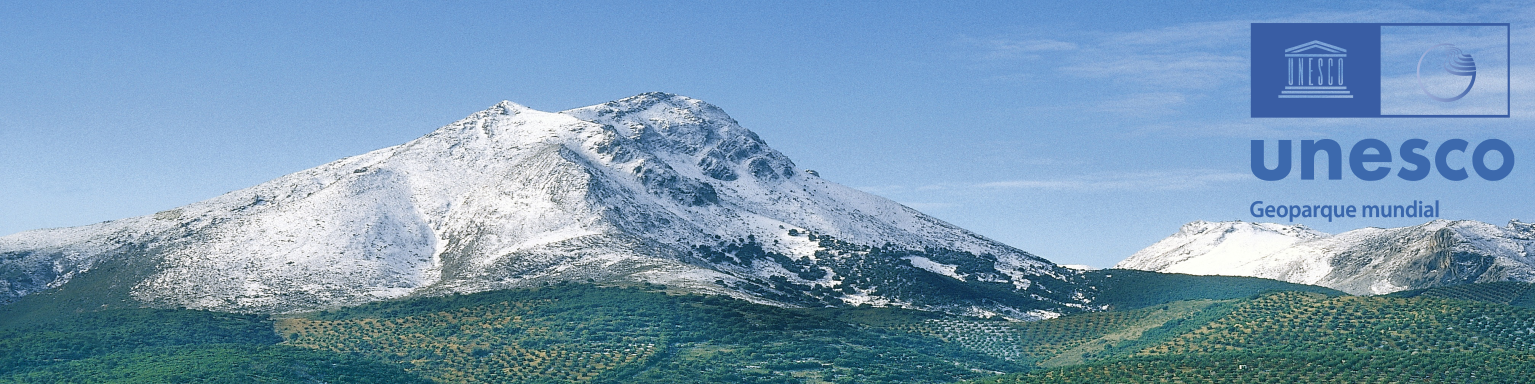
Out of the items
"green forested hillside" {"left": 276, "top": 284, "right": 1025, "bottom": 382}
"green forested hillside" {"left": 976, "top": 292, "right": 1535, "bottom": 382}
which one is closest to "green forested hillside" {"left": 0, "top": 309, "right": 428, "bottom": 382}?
"green forested hillside" {"left": 276, "top": 284, "right": 1025, "bottom": 382}

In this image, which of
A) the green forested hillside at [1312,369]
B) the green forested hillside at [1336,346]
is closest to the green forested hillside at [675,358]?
the green forested hillside at [1336,346]

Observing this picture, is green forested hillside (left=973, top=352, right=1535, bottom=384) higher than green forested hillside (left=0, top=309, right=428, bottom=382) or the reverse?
higher

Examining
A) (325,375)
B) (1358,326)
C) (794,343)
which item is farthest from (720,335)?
(1358,326)

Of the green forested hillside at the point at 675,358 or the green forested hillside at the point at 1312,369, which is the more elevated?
the green forested hillside at the point at 1312,369

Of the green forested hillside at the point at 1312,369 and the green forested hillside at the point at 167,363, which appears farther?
the green forested hillside at the point at 167,363

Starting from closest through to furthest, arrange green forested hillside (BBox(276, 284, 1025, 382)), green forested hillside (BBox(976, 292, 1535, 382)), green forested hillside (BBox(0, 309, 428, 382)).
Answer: green forested hillside (BBox(976, 292, 1535, 382)) < green forested hillside (BBox(0, 309, 428, 382)) < green forested hillside (BBox(276, 284, 1025, 382))

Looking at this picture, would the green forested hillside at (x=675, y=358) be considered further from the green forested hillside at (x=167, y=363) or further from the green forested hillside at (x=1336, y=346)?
the green forested hillside at (x=1336, y=346)

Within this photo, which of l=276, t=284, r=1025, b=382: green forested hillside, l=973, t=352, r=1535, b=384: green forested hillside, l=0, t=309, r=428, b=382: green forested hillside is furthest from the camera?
l=276, t=284, r=1025, b=382: green forested hillside

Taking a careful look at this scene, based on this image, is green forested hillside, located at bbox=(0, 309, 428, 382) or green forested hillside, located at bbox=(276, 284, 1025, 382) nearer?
green forested hillside, located at bbox=(0, 309, 428, 382)

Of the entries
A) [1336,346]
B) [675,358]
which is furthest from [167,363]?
[1336,346]

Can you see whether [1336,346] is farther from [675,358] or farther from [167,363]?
[167,363]

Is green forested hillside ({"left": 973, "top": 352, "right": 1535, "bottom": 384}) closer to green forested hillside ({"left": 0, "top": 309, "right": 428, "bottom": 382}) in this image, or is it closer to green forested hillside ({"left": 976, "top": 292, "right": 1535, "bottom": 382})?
green forested hillside ({"left": 976, "top": 292, "right": 1535, "bottom": 382})
